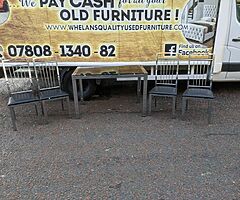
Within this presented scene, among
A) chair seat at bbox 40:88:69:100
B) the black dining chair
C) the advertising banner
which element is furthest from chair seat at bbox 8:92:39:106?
the advertising banner

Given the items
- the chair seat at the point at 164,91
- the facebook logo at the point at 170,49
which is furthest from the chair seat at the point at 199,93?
the facebook logo at the point at 170,49

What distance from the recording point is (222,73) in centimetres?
524

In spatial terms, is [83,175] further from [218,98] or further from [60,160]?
[218,98]

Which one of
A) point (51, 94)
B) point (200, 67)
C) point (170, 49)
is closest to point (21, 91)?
point (51, 94)

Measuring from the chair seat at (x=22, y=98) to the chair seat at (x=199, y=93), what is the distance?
2.38 meters

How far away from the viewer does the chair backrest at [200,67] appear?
489 centimetres

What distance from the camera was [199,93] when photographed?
A: 4363 millimetres

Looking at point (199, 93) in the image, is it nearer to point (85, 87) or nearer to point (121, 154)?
point (121, 154)

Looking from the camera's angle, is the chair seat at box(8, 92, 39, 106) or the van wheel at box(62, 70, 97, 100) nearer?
the chair seat at box(8, 92, 39, 106)

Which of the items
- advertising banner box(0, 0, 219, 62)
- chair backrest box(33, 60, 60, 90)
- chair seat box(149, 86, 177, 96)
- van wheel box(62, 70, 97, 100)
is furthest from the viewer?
van wheel box(62, 70, 97, 100)

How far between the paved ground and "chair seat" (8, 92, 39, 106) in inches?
16.7

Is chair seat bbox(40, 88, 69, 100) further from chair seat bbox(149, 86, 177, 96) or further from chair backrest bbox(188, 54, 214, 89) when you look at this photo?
chair backrest bbox(188, 54, 214, 89)

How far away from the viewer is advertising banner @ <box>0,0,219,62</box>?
14.9 ft

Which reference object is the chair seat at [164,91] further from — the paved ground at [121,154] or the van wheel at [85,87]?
the van wheel at [85,87]
